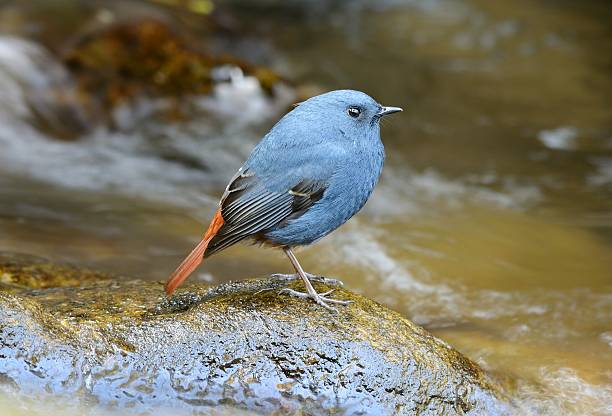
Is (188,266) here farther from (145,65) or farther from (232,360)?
(145,65)

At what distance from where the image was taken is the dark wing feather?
14.0 ft

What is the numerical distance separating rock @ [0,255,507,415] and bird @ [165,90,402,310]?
0.36m

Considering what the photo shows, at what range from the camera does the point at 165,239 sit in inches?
267

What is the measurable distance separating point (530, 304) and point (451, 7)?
31.9 feet

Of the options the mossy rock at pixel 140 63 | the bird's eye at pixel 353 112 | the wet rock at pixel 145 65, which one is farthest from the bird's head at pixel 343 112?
the mossy rock at pixel 140 63

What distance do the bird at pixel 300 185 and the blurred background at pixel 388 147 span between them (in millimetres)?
1362

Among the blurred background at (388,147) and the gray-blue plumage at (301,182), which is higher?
the blurred background at (388,147)

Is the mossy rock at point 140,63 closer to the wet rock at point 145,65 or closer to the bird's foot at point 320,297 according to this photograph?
the wet rock at point 145,65

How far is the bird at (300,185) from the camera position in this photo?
14.1ft

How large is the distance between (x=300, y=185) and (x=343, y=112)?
0.49 m

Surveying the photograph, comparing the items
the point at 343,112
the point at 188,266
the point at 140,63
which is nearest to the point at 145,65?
the point at 140,63

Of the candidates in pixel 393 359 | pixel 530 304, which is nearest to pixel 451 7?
pixel 530 304

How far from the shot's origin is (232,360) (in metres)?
3.85

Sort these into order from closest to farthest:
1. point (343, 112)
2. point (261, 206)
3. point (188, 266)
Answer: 1. point (188, 266)
2. point (261, 206)
3. point (343, 112)
